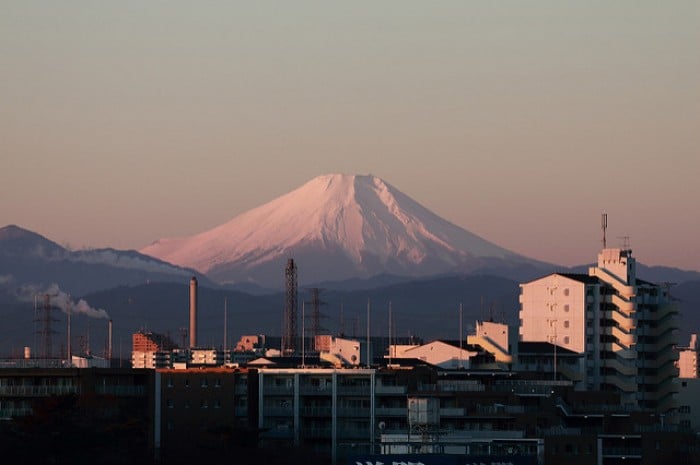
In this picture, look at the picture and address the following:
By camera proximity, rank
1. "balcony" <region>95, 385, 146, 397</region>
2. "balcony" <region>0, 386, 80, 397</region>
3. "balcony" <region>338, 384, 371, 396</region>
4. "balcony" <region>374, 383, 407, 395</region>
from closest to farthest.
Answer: "balcony" <region>0, 386, 80, 397</region> < "balcony" <region>95, 385, 146, 397</region> < "balcony" <region>374, 383, 407, 395</region> < "balcony" <region>338, 384, 371, 396</region>

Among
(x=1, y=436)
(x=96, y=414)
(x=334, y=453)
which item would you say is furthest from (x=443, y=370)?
(x=1, y=436)

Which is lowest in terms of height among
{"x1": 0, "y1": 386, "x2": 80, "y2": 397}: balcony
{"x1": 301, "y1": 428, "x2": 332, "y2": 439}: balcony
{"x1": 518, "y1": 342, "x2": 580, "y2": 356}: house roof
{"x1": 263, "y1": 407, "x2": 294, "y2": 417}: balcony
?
{"x1": 301, "y1": 428, "x2": 332, "y2": 439}: balcony

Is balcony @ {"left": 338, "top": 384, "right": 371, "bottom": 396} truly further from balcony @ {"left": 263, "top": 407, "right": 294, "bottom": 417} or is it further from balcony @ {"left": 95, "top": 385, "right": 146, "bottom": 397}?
balcony @ {"left": 95, "top": 385, "right": 146, "bottom": 397}

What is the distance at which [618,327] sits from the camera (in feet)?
433

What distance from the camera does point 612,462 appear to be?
98.2 meters

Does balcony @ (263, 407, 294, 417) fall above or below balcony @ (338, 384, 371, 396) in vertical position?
below

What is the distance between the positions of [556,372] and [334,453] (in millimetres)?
34165

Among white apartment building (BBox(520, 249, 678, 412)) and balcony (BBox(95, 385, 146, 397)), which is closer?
balcony (BBox(95, 385, 146, 397))

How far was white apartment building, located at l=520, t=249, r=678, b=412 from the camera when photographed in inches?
5133

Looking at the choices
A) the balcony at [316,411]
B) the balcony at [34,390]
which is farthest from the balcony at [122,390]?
the balcony at [316,411]

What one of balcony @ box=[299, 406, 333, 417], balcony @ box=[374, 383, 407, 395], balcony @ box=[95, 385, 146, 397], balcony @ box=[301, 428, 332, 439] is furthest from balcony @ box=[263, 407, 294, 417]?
balcony @ box=[95, 385, 146, 397]

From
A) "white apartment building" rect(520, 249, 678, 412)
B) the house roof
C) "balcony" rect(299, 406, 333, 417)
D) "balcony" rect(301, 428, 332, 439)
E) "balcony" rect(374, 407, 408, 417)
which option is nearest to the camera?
"balcony" rect(301, 428, 332, 439)

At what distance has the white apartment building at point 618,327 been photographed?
13038 centimetres

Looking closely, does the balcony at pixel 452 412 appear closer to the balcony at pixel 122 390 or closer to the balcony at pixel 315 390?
the balcony at pixel 315 390
